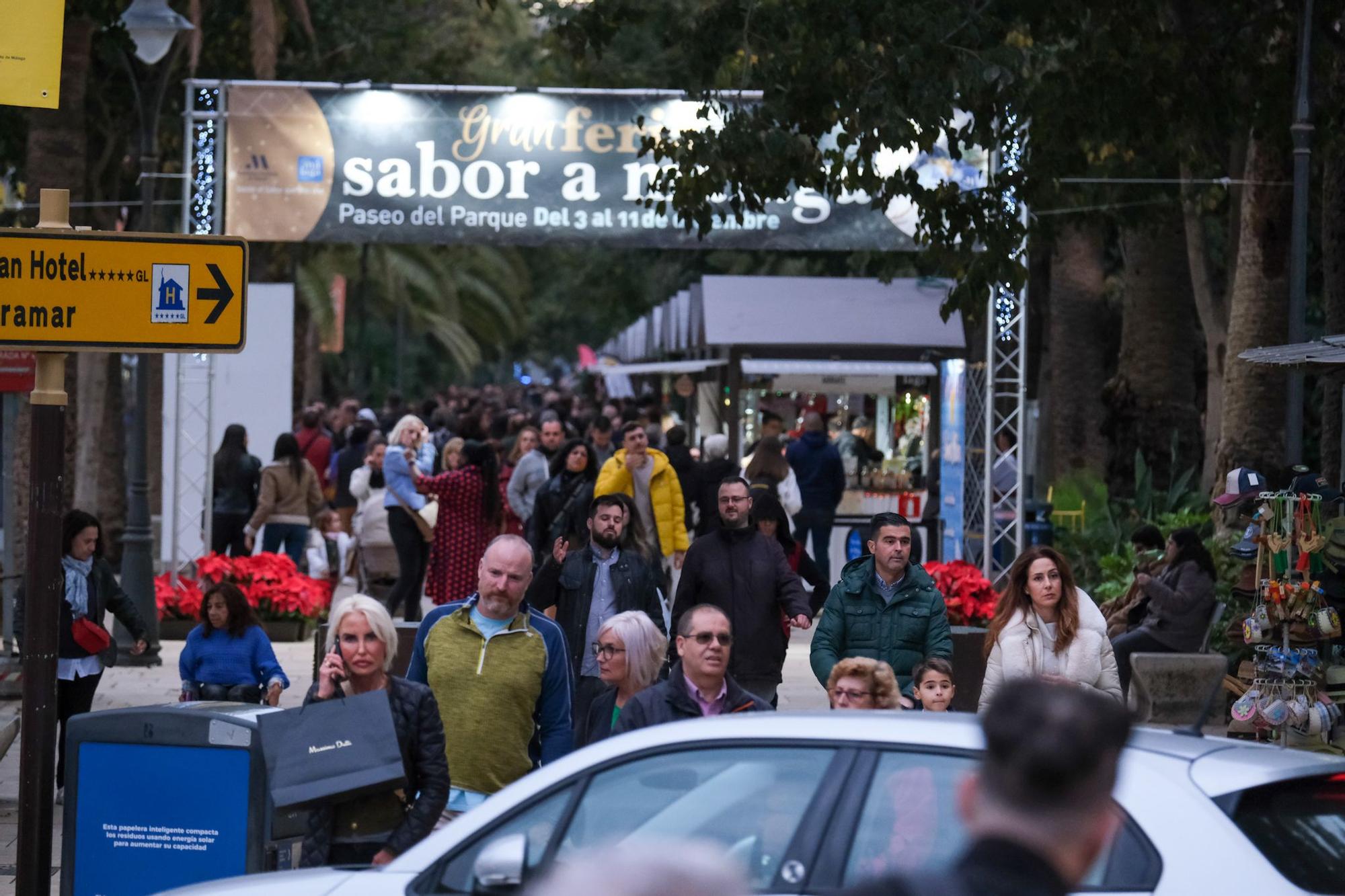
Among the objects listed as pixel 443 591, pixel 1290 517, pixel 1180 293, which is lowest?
pixel 443 591

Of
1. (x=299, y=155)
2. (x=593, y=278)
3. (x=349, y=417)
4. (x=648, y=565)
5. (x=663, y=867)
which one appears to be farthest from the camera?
(x=593, y=278)

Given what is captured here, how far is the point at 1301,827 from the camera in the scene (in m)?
3.81

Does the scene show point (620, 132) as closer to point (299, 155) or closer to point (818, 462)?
point (299, 155)

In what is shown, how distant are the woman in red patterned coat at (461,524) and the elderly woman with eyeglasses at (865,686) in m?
8.72

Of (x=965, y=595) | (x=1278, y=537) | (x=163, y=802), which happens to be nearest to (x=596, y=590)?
Answer: (x=163, y=802)

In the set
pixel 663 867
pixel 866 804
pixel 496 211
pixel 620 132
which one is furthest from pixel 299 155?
pixel 663 867

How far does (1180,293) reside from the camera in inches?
809

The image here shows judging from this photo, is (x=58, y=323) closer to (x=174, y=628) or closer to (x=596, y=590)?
(x=596, y=590)

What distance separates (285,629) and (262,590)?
410mm

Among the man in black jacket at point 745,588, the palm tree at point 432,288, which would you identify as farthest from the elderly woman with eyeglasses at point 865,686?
the palm tree at point 432,288

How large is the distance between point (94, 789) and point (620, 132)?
1116 cm

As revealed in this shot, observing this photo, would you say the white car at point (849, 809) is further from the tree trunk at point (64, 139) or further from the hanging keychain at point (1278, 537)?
the tree trunk at point (64, 139)

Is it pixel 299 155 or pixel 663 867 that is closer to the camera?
pixel 663 867

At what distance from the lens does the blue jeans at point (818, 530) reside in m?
18.5
